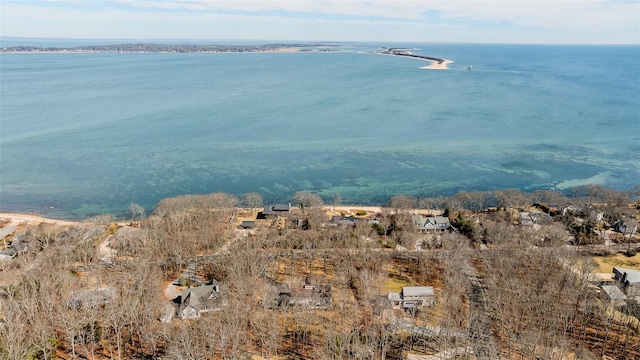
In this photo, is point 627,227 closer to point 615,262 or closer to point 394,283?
point 615,262

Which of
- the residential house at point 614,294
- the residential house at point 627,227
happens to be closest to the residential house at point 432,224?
the residential house at point 614,294

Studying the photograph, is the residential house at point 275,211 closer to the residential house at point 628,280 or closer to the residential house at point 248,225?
the residential house at point 248,225

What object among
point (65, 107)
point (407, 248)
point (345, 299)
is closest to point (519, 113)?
point (407, 248)

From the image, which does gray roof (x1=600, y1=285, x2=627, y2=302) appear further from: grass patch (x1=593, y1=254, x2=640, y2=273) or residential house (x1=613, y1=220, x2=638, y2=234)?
residential house (x1=613, y1=220, x2=638, y2=234)

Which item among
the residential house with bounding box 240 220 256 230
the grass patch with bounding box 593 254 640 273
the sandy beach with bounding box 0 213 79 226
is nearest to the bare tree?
the residential house with bounding box 240 220 256 230

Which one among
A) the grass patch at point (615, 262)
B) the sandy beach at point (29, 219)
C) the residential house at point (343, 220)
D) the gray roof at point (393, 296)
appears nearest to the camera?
the gray roof at point (393, 296)

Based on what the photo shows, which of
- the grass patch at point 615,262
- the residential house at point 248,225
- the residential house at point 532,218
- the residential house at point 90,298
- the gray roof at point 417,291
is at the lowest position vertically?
the grass patch at point 615,262

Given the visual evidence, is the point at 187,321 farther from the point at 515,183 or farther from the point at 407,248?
the point at 515,183
